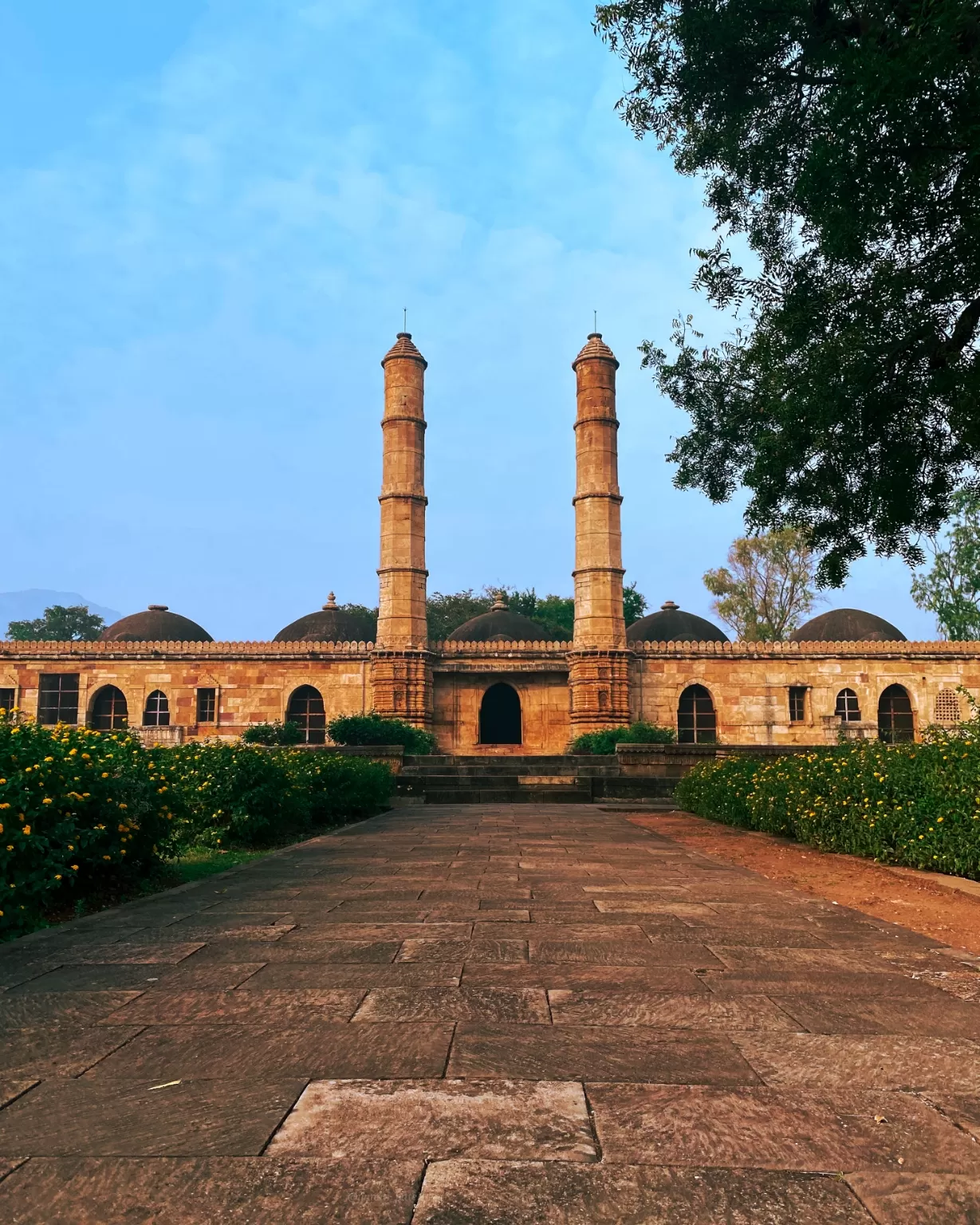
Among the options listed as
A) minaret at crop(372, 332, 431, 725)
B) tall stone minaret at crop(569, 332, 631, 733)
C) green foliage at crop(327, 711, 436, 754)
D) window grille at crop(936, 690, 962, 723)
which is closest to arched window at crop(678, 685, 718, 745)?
tall stone minaret at crop(569, 332, 631, 733)

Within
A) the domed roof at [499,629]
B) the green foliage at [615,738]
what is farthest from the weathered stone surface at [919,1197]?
the domed roof at [499,629]

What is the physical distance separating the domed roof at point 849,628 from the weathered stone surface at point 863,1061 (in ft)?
86.4

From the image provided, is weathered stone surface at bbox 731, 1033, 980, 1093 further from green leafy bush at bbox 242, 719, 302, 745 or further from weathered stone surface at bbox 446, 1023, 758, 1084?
green leafy bush at bbox 242, 719, 302, 745

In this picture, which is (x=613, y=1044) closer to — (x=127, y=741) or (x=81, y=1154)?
(x=81, y=1154)

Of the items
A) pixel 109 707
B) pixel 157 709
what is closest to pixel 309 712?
pixel 157 709

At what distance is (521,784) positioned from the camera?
17.3 m

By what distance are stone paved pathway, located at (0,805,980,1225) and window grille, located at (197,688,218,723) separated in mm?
21949

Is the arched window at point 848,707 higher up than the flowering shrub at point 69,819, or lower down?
higher up

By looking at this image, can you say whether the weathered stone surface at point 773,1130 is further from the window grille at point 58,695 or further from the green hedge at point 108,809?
the window grille at point 58,695

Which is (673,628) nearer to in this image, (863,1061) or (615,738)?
(615,738)

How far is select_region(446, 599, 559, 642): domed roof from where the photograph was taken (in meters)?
27.8

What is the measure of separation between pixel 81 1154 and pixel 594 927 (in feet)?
9.31

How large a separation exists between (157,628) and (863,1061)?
2924cm

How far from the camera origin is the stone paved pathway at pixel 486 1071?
65.7 inches
